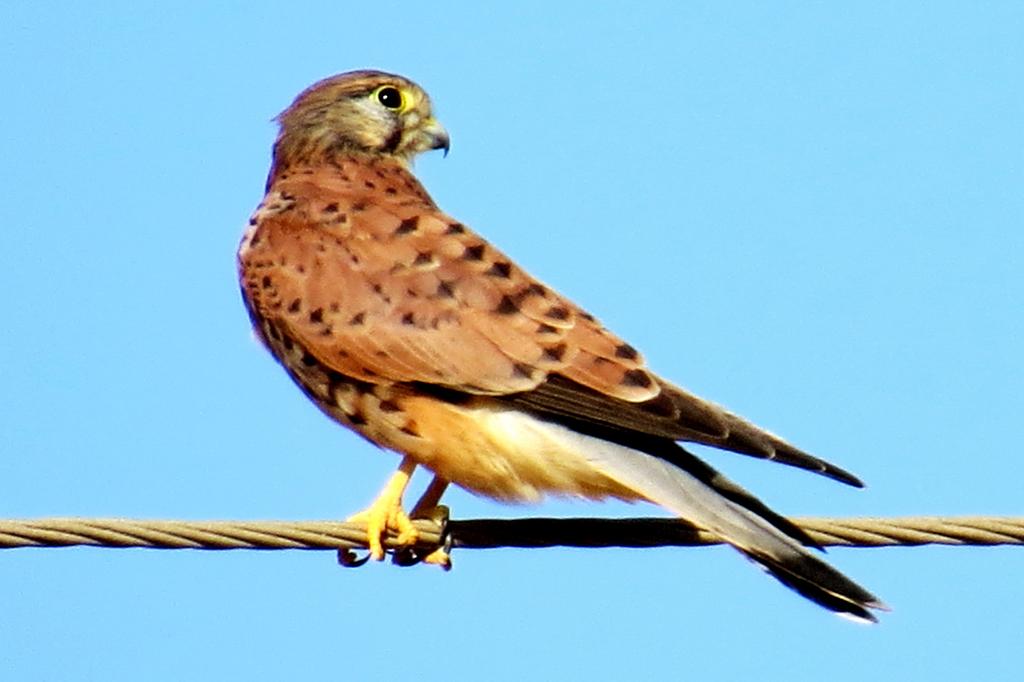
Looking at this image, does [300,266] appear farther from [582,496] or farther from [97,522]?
[97,522]

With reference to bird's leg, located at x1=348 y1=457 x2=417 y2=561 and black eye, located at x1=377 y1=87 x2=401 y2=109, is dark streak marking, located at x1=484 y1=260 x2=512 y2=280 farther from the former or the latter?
black eye, located at x1=377 y1=87 x2=401 y2=109

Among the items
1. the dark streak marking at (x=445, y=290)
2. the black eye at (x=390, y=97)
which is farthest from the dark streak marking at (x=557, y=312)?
the black eye at (x=390, y=97)

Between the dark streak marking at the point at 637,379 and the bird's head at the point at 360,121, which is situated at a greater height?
the bird's head at the point at 360,121

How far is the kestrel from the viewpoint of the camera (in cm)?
420

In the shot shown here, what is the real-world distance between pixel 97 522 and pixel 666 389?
130cm

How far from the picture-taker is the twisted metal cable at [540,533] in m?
3.78

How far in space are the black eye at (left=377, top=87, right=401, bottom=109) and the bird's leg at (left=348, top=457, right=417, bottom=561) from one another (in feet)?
5.77

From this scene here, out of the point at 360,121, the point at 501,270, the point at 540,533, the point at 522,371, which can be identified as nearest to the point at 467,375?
the point at 522,371

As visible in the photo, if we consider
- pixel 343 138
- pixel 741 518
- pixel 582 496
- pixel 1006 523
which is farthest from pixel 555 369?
pixel 343 138

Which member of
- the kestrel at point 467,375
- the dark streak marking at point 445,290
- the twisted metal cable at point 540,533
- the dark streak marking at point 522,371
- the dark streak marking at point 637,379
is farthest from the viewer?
the dark streak marking at point 445,290

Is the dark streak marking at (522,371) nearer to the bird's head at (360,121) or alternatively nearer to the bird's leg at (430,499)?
the bird's leg at (430,499)

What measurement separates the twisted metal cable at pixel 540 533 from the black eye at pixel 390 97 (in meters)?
2.38

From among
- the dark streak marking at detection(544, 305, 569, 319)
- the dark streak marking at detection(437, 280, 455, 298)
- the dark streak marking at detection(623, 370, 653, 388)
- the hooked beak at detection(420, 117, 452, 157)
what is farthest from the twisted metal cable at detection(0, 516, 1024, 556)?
the hooked beak at detection(420, 117, 452, 157)

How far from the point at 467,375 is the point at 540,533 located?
714mm
